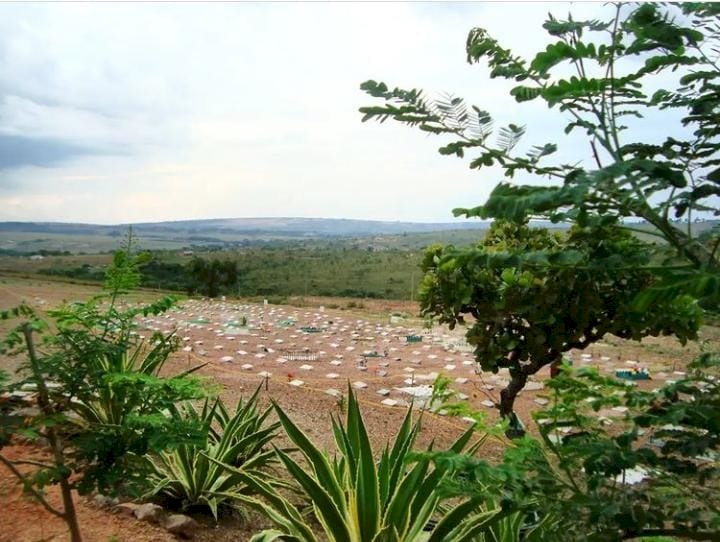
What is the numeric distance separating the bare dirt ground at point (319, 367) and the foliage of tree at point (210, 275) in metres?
5.92

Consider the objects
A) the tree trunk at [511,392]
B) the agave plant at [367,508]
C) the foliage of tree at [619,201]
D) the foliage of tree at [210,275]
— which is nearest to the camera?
the foliage of tree at [619,201]

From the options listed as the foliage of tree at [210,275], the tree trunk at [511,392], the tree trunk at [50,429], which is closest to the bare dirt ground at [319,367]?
the tree trunk at [511,392]

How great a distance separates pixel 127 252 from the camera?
7.48 feet

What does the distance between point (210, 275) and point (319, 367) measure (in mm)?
14952

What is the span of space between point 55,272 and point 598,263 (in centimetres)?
2595

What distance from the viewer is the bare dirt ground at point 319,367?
2.78 m

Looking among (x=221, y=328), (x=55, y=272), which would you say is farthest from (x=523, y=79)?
(x=55, y=272)

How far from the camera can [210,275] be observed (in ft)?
75.2

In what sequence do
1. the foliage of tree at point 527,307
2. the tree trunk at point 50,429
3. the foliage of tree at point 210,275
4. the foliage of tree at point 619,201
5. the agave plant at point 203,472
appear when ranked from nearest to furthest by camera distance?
the foliage of tree at point 619,201, the tree trunk at point 50,429, the agave plant at point 203,472, the foliage of tree at point 527,307, the foliage of tree at point 210,275

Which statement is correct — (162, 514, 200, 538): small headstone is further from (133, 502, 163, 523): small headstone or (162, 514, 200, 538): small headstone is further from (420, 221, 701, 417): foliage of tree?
(420, 221, 701, 417): foliage of tree

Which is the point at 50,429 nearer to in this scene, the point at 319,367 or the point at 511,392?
the point at 511,392

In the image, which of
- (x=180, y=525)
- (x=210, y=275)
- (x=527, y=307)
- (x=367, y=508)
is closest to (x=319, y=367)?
(x=527, y=307)

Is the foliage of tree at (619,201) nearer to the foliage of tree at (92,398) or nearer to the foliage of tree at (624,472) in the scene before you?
the foliage of tree at (624,472)

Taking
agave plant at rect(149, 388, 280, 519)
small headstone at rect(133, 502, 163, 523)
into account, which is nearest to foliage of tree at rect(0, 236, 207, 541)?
small headstone at rect(133, 502, 163, 523)
